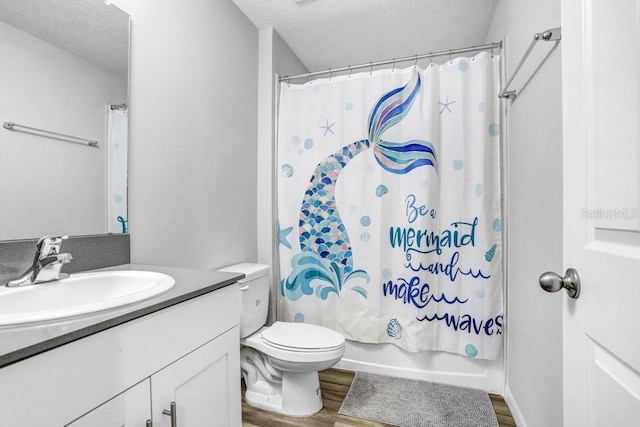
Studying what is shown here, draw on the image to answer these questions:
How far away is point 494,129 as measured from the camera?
1.76m

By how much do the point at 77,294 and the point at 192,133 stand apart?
920 mm

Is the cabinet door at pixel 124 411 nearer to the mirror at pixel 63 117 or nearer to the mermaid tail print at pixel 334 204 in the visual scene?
the mirror at pixel 63 117

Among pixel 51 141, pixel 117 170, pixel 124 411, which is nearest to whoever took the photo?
pixel 124 411

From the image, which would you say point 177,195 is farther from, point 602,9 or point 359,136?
point 602,9

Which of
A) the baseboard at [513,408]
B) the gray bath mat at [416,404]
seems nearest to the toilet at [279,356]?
the gray bath mat at [416,404]

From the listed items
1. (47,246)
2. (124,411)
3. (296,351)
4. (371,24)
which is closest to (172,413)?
(124,411)

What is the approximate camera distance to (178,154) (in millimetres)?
1509

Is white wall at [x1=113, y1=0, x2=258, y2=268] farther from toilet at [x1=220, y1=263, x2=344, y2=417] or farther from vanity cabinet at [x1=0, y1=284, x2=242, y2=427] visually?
vanity cabinet at [x1=0, y1=284, x2=242, y2=427]

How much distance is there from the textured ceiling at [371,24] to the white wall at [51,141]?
1201 mm

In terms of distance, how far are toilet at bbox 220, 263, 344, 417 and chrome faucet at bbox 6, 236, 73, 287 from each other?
82 centimetres

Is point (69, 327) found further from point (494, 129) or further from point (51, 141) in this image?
point (494, 129)

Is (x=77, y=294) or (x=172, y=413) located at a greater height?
(x=77, y=294)

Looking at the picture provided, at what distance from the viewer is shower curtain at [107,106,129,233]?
1.23 meters

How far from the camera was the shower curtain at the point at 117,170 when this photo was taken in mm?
1230
